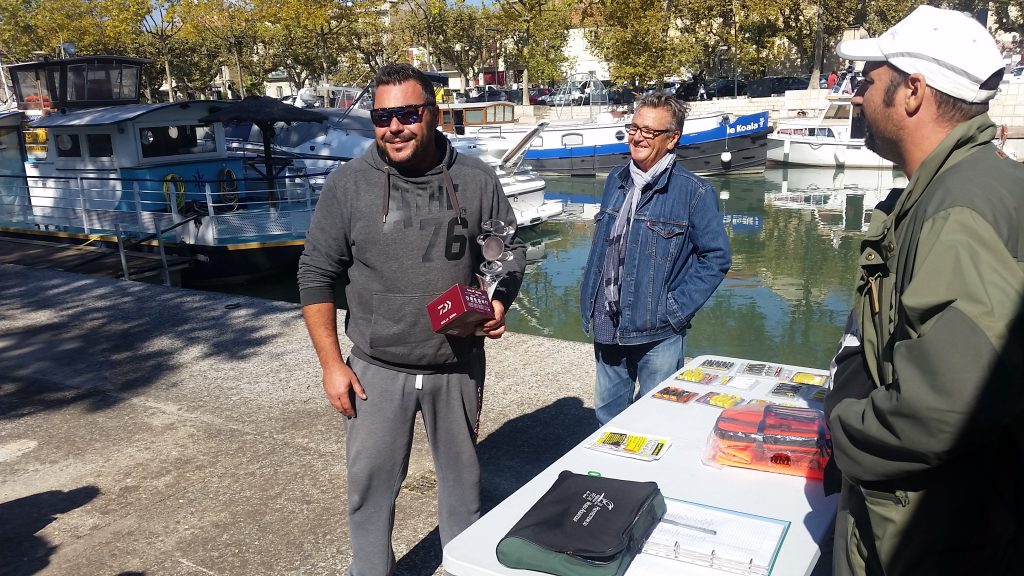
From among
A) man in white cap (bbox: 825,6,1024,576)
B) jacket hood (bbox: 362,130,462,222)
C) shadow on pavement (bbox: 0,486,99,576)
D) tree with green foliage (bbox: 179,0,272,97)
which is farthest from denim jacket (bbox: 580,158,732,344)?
tree with green foliage (bbox: 179,0,272,97)

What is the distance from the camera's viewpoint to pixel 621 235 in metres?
3.45

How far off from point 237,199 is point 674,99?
11617mm

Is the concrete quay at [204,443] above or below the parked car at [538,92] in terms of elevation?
below

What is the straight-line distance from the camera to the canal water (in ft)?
32.9

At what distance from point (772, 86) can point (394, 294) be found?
130 ft

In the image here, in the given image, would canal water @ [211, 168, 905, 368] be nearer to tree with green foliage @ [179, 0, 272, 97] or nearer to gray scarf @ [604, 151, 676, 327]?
gray scarf @ [604, 151, 676, 327]

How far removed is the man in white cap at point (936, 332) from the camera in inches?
55.1

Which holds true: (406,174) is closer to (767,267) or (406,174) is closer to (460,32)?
(767,267)

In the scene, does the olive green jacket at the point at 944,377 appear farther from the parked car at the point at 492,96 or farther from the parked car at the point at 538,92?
the parked car at the point at 538,92

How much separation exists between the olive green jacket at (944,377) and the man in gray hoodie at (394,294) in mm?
1333

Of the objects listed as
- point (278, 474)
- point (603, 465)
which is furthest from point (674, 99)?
point (278, 474)

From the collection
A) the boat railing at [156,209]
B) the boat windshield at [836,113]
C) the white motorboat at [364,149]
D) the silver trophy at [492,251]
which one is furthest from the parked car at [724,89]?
the silver trophy at [492,251]

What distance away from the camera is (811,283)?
12.7 meters

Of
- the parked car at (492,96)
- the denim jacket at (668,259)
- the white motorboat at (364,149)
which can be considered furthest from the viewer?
the parked car at (492,96)
